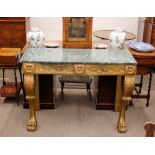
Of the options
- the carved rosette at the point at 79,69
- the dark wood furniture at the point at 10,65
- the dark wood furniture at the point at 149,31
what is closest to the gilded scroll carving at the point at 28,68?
the carved rosette at the point at 79,69

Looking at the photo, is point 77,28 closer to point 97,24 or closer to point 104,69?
point 104,69

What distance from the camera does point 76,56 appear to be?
270cm

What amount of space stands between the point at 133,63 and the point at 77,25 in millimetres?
888

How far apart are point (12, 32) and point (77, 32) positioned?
6.45 feet

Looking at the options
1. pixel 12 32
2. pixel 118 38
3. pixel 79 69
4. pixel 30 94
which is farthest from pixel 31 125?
pixel 12 32

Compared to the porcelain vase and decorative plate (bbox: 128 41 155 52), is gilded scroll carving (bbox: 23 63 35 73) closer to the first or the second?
the porcelain vase

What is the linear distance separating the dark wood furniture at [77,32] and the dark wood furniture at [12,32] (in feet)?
5.61

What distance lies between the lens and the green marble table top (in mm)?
2545

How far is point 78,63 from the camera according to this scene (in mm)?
2531

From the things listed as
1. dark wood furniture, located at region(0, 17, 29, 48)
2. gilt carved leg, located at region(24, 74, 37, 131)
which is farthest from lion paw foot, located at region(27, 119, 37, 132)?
dark wood furniture, located at region(0, 17, 29, 48)

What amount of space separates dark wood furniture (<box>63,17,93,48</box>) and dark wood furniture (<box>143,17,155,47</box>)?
1780 millimetres

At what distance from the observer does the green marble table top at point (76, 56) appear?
8.35 ft
